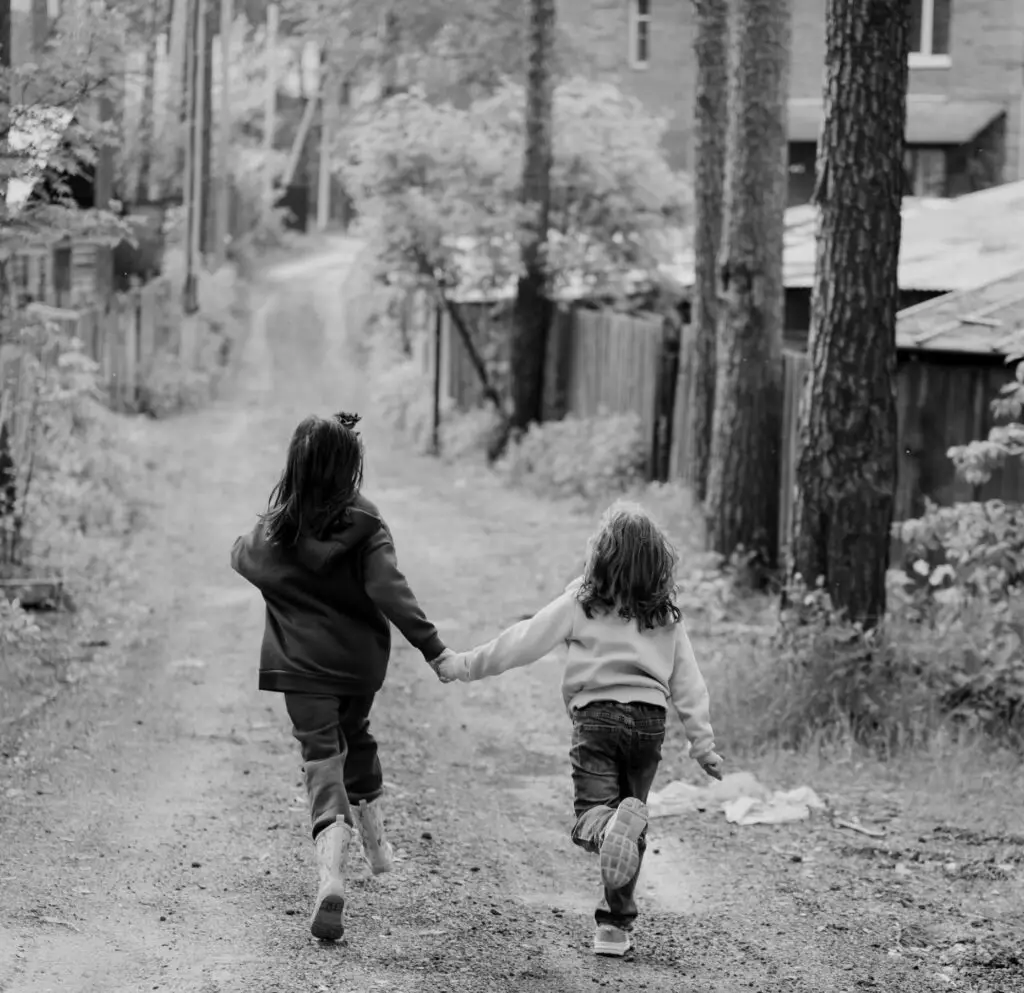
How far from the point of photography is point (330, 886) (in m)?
4.77

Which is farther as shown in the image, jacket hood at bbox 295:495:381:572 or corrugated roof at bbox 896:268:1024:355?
corrugated roof at bbox 896:268:1024:355

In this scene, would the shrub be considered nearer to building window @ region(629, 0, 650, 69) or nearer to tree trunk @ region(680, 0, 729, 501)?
tree trunk @ region(680, 0, 729, 501)

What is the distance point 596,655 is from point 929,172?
23.0 m

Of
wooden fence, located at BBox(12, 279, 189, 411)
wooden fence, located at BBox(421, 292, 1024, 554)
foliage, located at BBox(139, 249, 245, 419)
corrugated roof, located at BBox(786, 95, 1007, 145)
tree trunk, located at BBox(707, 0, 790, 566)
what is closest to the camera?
wooden fence, located at BBox(421, 292, 1024, 554)

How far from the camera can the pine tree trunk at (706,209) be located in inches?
548

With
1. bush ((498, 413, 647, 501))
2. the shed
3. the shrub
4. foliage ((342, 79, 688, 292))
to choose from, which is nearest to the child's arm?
the shrub

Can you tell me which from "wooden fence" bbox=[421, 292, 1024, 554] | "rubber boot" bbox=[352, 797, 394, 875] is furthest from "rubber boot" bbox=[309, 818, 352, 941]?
"wooden fence" bbox=[421, 292, 1024, 554]

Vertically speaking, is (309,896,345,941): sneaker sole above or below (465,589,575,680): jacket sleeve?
below

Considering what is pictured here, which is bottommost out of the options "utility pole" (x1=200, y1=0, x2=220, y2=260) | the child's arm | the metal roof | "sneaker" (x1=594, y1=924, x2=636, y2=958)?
"sneaker" (x1=594, y1=924, x2=636, y2=958)

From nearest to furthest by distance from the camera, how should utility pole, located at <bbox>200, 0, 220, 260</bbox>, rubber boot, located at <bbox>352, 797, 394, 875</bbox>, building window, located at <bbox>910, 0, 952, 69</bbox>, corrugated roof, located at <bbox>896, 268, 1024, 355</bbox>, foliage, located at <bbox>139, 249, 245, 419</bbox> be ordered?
rubber boot, located at <bbox>352, 797, 394, 875</bbox>
corrugated roof, located at <bbox>896, 268, 1024, 355</bbox>
utility pole, located at <bbox>200, 0, 220, 260</bbox>
foliage, located at <bbox>139, 249, 245, 419</bbox>
building window, located at <bbox>910, 0, 952, 69</bbox>

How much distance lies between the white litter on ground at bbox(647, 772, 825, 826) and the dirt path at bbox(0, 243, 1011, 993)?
0.16 m

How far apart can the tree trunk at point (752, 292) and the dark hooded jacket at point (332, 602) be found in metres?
7.21

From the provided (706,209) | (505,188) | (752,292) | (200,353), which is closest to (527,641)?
(752,292)

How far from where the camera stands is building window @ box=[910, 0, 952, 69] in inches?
1027
